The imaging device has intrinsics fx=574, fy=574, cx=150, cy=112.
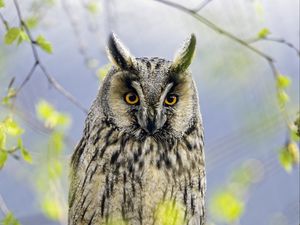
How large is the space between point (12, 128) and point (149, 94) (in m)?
0.55

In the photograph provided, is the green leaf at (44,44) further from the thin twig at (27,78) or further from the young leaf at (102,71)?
the young leaf at (102,71)

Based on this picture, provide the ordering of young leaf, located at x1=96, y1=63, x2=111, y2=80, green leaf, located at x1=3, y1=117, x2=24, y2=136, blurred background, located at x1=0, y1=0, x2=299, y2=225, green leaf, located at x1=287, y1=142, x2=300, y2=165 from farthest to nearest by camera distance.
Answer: young leaf, located at x1=96, y1=63, x2=111, y2=80 → green leaf, located at x1=287, y1=142, x2=300, y2=165 → green leaf, located at x1=3, y1=117, x2=24, y2=136 → blurred background, located at x1=0, y1=0, x2=299, y2=225

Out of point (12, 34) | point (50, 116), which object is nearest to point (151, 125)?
point (50, 116)

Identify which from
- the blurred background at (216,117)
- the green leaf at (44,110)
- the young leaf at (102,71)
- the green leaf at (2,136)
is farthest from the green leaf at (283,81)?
the green leaf at (2,136)

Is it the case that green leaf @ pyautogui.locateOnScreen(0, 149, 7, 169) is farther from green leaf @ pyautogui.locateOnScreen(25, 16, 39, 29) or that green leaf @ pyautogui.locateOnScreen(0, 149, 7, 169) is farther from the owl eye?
the owl eye

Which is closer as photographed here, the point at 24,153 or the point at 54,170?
the point at 54,170

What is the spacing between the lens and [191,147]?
7.82 feet

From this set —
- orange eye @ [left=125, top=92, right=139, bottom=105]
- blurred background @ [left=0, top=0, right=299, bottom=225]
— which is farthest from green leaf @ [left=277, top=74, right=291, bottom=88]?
orange eye @ [left=125, top=92, right=139, bottom=105]

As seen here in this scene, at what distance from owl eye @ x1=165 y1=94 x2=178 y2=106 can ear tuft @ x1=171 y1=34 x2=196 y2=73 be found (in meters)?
0.10

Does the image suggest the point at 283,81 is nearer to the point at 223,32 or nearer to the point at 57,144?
the point at 223,32

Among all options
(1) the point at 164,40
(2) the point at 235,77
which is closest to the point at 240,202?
(2) the point at 235,77

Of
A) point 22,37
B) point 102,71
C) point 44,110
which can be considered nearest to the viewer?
point 22,37

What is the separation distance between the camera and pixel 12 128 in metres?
1.74

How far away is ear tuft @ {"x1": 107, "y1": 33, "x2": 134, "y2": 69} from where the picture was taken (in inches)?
87.7
